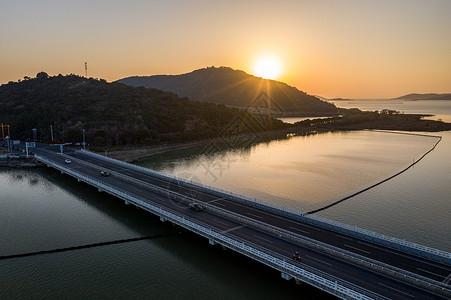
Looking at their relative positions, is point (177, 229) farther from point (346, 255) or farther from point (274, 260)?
point (346, 255)

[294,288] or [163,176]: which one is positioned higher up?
[163,176]

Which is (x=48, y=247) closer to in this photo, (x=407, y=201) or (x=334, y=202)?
(x=334, y=202)

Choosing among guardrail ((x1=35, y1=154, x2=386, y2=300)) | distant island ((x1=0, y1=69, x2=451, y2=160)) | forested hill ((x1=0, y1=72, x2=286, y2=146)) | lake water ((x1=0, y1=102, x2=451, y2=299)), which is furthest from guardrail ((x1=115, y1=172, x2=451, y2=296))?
forested hill ((x1=0, y1=72, x2=286, y2=146))

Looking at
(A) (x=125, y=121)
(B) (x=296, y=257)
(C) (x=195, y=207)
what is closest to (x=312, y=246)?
(B) (x=296, y=257)

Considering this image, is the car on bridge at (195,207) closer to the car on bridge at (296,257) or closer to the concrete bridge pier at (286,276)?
the car on bridge at (296,257)

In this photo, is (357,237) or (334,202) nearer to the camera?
(357,237)

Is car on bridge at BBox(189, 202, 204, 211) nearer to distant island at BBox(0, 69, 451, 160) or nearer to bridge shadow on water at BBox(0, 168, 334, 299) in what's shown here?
bridge shadow on water at BBox(0, 168, 334, 299)

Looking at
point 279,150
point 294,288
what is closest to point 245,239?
point 294,288
